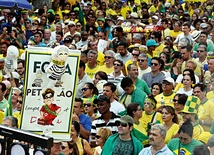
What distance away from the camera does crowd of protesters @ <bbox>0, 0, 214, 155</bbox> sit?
29.0ft

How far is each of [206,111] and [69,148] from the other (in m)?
2.27

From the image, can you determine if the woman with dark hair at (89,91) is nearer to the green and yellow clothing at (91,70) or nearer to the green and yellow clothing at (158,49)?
the green and yellow clothing at (91,70)

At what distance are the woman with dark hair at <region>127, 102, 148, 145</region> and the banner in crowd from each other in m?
3.12

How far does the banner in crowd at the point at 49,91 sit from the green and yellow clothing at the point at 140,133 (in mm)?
3100

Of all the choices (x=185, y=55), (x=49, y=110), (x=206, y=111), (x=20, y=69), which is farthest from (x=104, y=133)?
(x=185, y=55)

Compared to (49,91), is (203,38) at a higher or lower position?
higher

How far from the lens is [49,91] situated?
680cm

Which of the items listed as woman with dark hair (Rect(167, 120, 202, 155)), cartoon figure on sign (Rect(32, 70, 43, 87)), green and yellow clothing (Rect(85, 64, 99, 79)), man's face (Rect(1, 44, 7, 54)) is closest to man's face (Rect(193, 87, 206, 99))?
woman with dark hair (Rect(167, 120, 202, 155))

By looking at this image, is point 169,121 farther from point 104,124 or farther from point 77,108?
point 77,108

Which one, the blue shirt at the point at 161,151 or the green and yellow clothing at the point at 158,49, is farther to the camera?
the green and yellow clothing at the point at 158,49

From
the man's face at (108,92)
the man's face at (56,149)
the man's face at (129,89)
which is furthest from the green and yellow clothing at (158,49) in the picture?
the man's face at (56,149)

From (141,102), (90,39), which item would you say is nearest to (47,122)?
(141,102)

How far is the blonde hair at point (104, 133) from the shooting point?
9227mm

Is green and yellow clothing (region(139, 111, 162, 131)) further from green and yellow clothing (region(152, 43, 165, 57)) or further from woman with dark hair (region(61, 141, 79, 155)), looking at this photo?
green and yellow clothing (region(152, 43, 165, 57))
